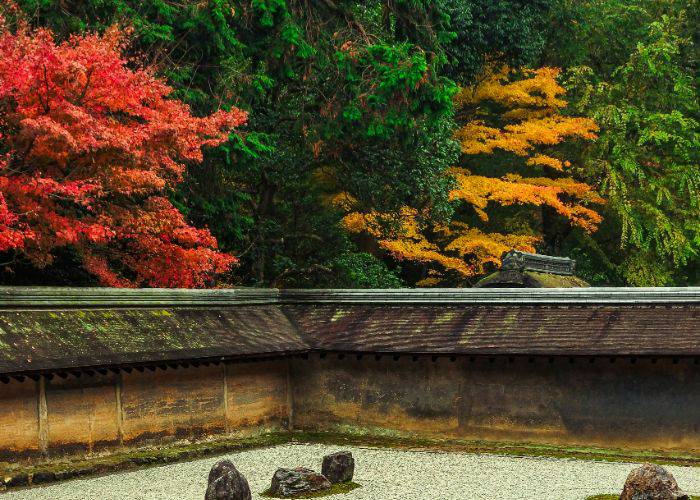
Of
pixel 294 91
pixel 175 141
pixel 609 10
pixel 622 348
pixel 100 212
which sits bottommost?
pixel 622 348

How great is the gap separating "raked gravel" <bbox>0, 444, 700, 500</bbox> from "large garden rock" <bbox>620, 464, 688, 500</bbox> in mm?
1274

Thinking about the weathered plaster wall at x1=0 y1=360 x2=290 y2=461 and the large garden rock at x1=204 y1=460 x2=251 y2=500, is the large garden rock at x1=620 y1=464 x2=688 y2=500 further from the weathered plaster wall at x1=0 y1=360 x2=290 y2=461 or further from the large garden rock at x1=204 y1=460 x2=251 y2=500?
the weathered plaster wall at x1=0 y1=360 x2=290 y2=461

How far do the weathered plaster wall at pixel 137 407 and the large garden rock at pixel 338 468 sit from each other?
412 cm

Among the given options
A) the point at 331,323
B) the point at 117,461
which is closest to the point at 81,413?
the point at 117,461

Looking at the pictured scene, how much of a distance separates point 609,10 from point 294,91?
15.3 metres

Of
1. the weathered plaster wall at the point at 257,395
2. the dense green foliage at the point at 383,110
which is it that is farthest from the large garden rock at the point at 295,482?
the dense green foliage at the point at 383,110

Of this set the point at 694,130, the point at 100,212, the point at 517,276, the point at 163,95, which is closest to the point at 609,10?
the point at 694,130

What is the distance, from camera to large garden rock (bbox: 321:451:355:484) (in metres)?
16.2

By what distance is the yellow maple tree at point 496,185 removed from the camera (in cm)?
3192

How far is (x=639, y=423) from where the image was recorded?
1912 centimetres

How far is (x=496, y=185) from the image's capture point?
107ft

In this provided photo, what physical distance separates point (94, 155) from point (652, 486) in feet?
40.2

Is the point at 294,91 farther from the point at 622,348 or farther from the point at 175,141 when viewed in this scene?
the point at 622,348

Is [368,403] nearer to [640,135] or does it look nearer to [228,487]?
[228,487]
